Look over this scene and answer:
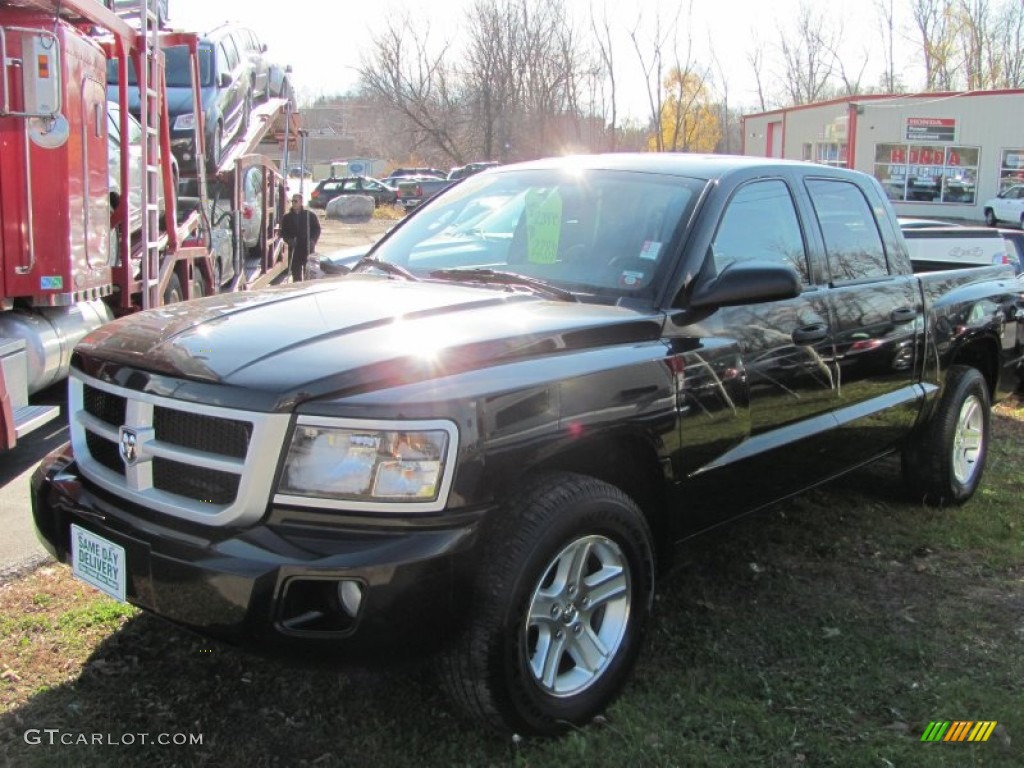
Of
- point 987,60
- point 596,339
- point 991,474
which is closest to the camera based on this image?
point 596,339

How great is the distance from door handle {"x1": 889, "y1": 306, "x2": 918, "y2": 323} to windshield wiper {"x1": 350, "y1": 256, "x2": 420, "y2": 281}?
2304mm

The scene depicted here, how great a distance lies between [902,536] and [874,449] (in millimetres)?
623

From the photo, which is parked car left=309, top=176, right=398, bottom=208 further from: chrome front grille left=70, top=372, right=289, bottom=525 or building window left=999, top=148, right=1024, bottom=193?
chrome front grille left=70, top=372, right=289, bottom=525

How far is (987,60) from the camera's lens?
2151 inches

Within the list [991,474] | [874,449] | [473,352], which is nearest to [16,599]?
[473,352]

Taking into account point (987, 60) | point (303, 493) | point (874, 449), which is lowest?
point (874, 449)

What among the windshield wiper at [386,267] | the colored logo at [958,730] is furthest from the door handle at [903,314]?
the windshield wiper at [386,267]

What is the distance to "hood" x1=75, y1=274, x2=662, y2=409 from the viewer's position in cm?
259

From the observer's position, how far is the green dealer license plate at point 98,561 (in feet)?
8.93

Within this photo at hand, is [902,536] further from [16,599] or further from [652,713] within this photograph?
[16,599]

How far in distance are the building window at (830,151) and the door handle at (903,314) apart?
1371 inches

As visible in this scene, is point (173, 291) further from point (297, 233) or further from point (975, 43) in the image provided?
point (975, 43)

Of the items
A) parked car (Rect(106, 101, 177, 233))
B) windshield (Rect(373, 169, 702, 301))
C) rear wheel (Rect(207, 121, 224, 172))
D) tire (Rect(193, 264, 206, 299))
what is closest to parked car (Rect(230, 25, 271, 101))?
rear wheel (Rect(207, 121, 224, 172))

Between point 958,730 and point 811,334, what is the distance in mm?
1584
